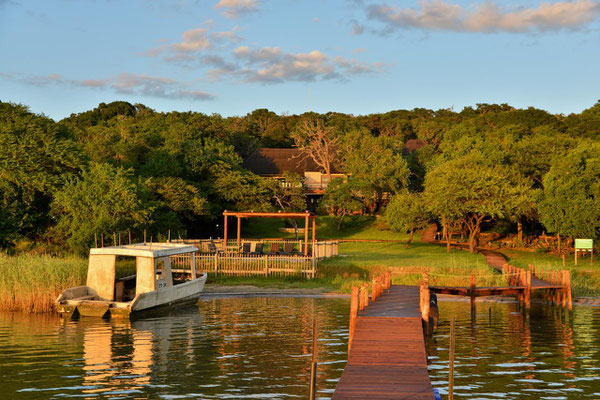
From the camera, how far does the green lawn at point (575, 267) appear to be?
3919cm

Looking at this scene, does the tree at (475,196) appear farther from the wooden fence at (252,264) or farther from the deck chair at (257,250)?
the wooden fence at (252,264)

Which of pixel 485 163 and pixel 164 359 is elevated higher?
pixel 485 163

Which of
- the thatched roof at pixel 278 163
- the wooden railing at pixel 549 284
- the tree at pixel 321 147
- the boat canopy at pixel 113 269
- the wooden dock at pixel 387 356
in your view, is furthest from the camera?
the thatched roof at pixel 278 163

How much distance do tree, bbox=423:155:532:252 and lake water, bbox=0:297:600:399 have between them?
26366mm

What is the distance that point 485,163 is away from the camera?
64.6 metres

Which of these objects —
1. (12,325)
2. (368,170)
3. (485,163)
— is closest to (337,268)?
(12,325)

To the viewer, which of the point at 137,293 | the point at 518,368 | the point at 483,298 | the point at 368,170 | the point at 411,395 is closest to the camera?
the point at 411,395

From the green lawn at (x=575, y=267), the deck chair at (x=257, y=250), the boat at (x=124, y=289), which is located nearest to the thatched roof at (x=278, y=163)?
the green lawn at (x=575, y=267)

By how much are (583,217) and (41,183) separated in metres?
39.1

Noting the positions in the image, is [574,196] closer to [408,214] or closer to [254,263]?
[408,214]

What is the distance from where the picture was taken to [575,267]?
1865 inches

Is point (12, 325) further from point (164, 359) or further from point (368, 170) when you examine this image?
point (368, 170)

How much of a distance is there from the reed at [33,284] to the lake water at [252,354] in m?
0.85

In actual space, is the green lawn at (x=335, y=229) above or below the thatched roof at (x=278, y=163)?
below
